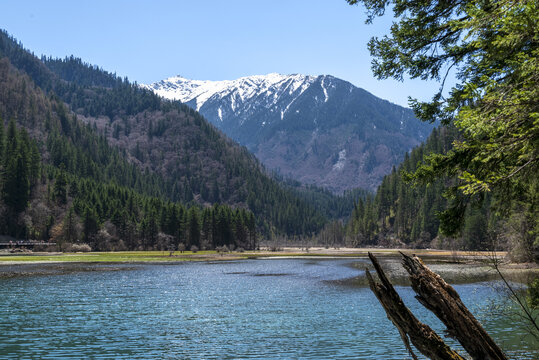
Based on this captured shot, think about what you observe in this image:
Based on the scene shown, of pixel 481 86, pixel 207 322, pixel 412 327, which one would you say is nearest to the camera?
pixel 412 327

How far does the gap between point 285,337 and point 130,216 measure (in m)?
152

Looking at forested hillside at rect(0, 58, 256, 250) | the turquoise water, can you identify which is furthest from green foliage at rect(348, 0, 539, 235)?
forested hillside at rect(0, 58, 256, 250)

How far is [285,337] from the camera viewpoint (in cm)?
2973

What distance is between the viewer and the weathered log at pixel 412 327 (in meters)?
8.70

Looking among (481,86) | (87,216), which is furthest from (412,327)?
(87,216)

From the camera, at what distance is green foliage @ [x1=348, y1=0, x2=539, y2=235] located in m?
10.8

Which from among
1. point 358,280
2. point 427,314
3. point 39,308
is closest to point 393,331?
point 427,314

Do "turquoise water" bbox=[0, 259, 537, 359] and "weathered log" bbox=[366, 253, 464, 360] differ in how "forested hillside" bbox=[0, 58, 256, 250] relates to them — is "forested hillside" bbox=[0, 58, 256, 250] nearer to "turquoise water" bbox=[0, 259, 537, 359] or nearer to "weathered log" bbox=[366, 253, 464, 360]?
"turquoise water" bbox=[0, 259, 537, 359]

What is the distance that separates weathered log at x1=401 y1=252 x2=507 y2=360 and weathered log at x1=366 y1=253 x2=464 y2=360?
0.37m

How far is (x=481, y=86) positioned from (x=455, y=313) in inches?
317

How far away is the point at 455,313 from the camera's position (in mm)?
8500

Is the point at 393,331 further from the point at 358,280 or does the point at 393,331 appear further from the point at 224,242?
the point at 224,242

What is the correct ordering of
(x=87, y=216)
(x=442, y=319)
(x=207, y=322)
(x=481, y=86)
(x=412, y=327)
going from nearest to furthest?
(x=442, y=319)
(x=412, y=327)
(x=481, y=86)
(x=207, y=322)
(x=87, y=216)

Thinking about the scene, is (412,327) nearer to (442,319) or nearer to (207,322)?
(442,319)
